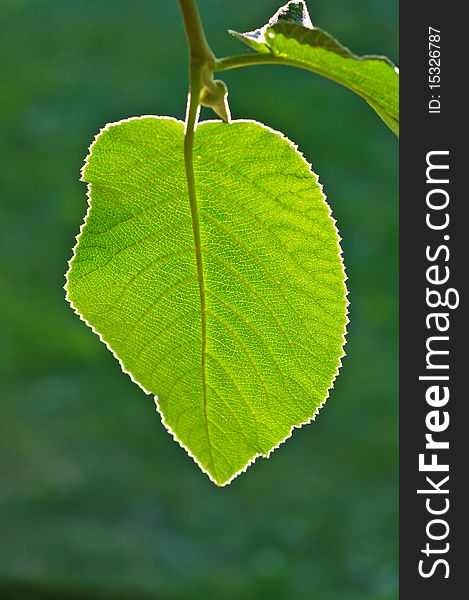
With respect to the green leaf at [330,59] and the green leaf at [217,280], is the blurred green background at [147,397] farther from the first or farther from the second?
the green leaf at [330,59]

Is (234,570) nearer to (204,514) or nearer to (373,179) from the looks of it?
(204,514)

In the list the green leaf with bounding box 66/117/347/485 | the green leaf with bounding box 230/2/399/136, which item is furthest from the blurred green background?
the green leaf with bounding box 230/2/399/136

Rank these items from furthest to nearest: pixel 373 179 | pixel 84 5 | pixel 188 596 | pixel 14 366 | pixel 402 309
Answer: pixel 84 5, pixel 373 179, pixel 14 366, pixel 188 596, pixel 402 309

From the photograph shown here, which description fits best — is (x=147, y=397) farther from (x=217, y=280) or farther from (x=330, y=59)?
(x=330, y=59)

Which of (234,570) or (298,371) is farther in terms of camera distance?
(234,570)

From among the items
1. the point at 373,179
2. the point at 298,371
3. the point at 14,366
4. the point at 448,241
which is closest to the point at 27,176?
the point at 14,366

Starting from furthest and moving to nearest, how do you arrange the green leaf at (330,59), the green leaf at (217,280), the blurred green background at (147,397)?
the blurred green background at (147,397) < the green leaf at (217,280) < the green leaf at (330,59)

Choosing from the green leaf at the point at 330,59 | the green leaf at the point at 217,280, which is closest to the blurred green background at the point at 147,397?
the green leaf at the point at 217,280
